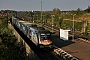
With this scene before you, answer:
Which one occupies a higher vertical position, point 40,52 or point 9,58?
point 9,58

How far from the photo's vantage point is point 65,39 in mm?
42125

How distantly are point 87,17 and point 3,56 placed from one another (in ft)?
221

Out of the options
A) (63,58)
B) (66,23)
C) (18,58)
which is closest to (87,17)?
(66,23)

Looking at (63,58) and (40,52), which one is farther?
(40,52)

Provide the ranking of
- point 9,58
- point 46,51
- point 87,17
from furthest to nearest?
point 87,17 → point 46,51 → point 9,58

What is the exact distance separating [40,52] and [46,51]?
45.4 inches

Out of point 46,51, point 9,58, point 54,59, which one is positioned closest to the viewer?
point 9,58

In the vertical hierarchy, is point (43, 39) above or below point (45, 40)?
above

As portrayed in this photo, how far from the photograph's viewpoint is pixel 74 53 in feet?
98.3

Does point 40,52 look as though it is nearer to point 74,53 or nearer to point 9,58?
point 74,53

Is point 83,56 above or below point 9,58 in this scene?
below

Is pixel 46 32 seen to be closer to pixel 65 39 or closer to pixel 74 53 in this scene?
pixel 74 53

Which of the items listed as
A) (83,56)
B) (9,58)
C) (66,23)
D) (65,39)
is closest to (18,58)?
(9,58)

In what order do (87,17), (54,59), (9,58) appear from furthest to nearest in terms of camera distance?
(87,17) → (54,59) → (9,58)
